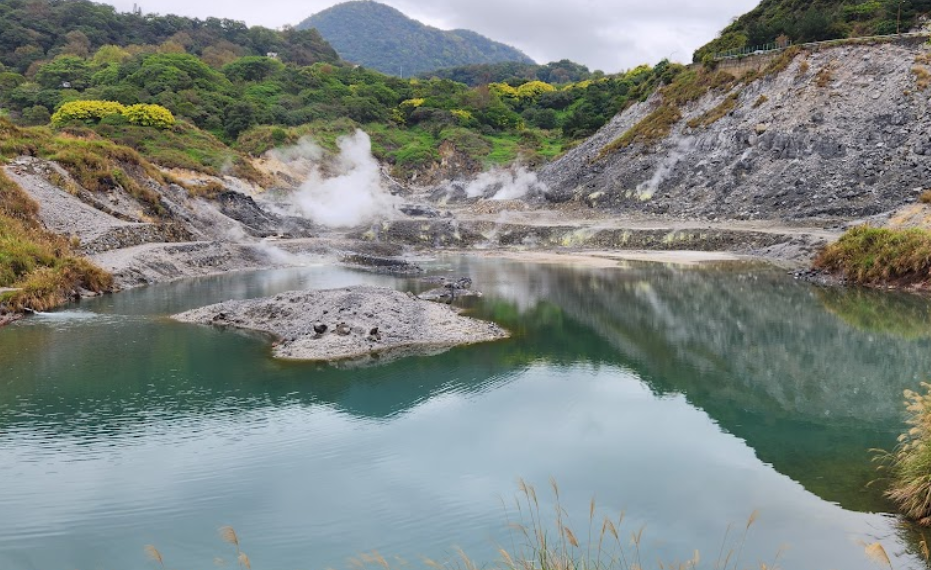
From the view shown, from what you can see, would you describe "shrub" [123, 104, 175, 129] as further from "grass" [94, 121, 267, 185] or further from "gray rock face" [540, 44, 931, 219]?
"gray rock face" [540, 44, 931, 219]

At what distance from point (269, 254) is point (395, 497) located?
106 ft

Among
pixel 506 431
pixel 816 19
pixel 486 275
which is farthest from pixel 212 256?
pixel 816 19

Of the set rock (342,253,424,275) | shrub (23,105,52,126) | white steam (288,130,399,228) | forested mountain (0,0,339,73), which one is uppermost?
forested mountain (0,0,339,73)

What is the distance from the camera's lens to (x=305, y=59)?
435 ft

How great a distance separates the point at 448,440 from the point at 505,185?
5358 centimetres

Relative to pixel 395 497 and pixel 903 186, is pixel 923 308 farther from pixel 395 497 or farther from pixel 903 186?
pixel 395 497

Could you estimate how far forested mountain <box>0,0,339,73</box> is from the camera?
10106cm

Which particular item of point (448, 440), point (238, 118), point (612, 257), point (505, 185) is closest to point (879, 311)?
point (612, 257)

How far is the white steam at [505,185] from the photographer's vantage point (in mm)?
61438

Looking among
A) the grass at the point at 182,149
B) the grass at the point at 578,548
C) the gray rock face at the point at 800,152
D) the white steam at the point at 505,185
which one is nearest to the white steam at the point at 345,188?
the grass at the point at 182,149

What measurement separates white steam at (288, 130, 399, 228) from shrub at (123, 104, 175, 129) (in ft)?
39.2

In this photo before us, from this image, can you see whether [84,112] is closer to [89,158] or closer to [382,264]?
[89,158]

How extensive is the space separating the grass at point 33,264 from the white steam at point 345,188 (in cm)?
2258

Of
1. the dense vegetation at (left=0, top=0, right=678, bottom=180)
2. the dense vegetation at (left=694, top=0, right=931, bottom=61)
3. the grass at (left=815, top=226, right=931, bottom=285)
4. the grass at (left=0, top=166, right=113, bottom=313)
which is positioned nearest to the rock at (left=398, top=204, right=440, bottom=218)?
the dense vegetation at (left=0, top=0, right=678, bottom=180)
